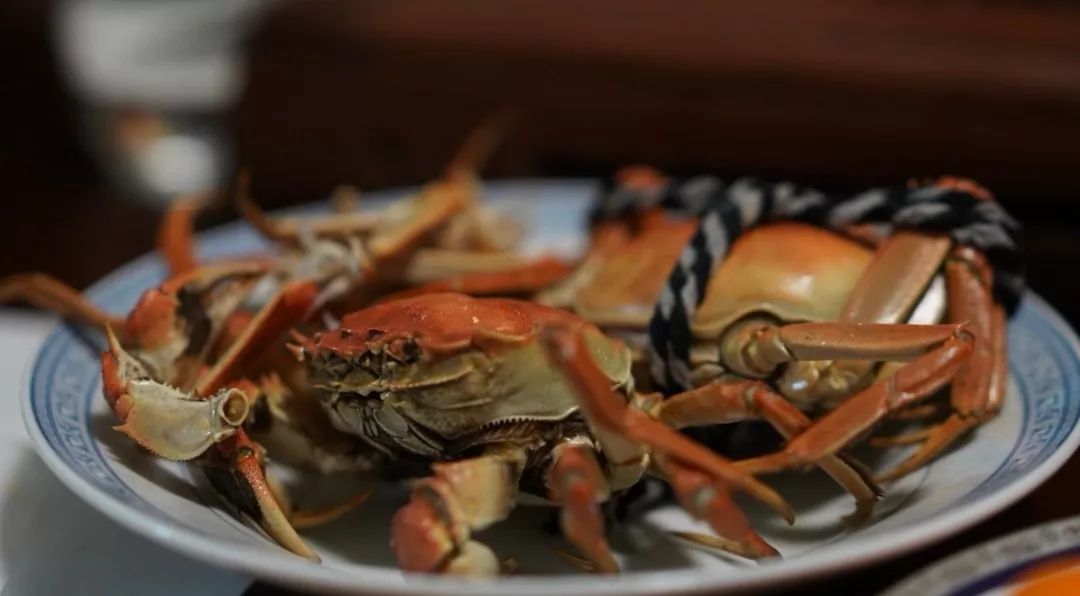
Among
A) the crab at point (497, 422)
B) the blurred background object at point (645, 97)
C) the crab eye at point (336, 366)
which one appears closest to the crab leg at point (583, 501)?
the crab at point (497, 422)

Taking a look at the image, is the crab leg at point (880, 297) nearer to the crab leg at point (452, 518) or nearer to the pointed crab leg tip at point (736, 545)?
the pointed crab leg tip at point (736, 545)

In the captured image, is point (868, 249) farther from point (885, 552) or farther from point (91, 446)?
point (91, 446)

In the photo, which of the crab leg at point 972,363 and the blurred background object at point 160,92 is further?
the blurred background object at point 160,92

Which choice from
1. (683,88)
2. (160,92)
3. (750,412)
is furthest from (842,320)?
(160,92)

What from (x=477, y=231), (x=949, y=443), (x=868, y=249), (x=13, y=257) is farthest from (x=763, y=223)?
(x=13, y=257)

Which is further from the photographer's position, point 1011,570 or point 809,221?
point 809,221

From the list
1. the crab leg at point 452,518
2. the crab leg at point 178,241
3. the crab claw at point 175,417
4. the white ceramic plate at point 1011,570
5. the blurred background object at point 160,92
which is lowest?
the blurred background object at point 160,92

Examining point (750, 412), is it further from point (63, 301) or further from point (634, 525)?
point (63, 301)

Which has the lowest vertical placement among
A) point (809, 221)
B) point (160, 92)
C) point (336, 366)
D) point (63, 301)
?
point (160, 92)
